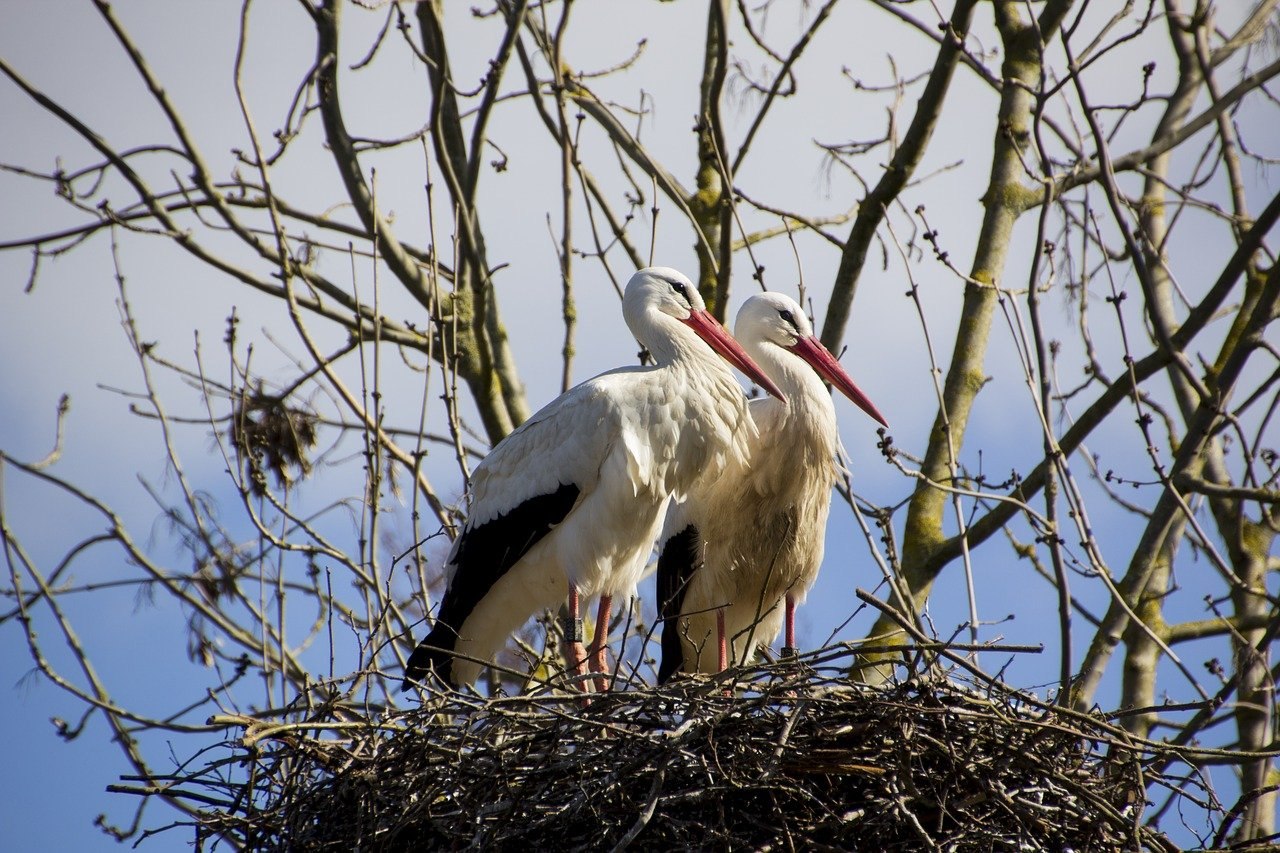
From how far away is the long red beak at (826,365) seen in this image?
615cm

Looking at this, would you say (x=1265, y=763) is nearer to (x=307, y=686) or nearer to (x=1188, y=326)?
(x=1188, y=326)

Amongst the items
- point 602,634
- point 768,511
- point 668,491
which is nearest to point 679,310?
point 668,491

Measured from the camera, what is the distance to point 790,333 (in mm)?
6195

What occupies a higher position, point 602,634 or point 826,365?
point 826,365

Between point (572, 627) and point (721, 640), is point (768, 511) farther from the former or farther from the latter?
point (572, 627)

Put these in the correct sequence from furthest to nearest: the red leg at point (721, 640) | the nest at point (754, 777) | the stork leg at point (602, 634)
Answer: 1. the red leg at point (721, 640)
2. the stork leg at point (602, 634)
3. the nest at point (754, 777)

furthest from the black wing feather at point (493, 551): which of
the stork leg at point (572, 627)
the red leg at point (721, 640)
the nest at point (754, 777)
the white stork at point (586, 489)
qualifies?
the nest at point (754, 777)

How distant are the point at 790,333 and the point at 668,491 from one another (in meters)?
1.02

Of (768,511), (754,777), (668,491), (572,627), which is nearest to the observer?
(754,777)

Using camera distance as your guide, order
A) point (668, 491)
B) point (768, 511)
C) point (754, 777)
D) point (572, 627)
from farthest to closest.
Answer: point (768, 511)
point (668, 491)
point (572, 627)
point (754, 777)

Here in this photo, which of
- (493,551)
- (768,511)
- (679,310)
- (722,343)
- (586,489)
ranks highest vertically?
(679,310)

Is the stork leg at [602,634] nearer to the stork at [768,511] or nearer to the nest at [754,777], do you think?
the stork at [768,511]

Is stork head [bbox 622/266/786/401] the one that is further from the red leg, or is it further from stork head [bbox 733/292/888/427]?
the red leg

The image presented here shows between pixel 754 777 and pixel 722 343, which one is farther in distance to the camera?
pixel 722 343
